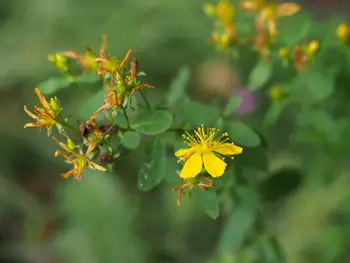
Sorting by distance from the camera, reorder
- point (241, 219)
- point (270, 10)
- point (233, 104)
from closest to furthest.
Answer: point (233, 104)
point (241, 219)
point (270, 10)

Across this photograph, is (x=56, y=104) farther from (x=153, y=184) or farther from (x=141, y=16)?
(x=141, y=16)

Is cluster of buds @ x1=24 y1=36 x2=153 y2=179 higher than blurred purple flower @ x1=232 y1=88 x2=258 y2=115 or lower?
lower

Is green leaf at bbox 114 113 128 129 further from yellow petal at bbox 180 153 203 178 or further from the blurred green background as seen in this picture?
the blurred green background

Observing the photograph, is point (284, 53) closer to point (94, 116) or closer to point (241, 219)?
point (241, 219)

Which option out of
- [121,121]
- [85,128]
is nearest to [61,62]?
[121,121]

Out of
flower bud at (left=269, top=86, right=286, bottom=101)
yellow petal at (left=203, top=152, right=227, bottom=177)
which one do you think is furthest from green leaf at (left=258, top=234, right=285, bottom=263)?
yellow petal at (left=203, top=152, right=227, bottom=177)
